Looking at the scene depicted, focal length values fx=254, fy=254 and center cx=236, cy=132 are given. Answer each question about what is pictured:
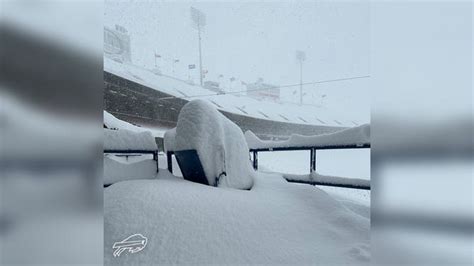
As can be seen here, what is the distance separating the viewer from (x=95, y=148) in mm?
641

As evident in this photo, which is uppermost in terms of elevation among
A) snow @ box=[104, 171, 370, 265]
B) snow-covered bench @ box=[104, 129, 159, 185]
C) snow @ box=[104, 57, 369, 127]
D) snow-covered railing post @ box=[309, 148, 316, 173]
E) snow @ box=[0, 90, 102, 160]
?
snow @ box=[104, 57, 369, 127]

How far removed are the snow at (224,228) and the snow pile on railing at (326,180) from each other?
546 millimetres

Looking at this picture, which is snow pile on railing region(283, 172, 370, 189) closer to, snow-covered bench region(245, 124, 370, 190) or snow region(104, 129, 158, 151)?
snow-covered bench region(245, 124, 370, 190)

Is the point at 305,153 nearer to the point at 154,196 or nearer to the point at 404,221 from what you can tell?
the point at 154,196

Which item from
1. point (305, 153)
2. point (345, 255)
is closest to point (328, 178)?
point (305, 153)

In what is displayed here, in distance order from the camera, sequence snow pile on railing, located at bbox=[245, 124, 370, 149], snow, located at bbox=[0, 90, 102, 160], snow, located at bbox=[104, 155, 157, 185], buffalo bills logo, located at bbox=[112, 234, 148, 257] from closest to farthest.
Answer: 1. snow, located at bbox=[0, 90, 102, 160]
2. buffalo bills logo, located at bbox=[112, 234, 148, 257]
3. snow pile on railing, located at bbox=[245, 124, 370, 149]
4. snow, located at bbox=[104, 155, 157, 185]

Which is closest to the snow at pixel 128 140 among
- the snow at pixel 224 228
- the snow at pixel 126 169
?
the snow at pixel 126 169

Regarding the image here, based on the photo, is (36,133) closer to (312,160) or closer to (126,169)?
(126,169)

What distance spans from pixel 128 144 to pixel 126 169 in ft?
0.80

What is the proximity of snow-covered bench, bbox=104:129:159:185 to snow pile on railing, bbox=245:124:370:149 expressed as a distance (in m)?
1.19

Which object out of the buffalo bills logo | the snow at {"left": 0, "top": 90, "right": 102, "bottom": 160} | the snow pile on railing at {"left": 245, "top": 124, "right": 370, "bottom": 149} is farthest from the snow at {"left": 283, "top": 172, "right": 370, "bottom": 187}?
the snow at {"left": 0, "top": 90, "right": 102, "bottom": 160}

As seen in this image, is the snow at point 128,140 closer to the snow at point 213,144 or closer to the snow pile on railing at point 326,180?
the snow at point 213,144

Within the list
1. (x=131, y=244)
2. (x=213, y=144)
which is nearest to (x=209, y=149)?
(x=213, y=144)

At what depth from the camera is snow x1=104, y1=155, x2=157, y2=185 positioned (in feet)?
7.27
